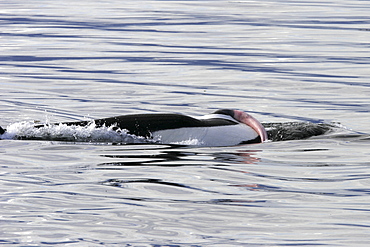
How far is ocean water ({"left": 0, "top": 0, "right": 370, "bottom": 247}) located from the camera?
24.3ft

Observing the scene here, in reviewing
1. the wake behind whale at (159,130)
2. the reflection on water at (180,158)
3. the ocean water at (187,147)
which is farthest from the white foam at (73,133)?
the reflection on water at (180,158)

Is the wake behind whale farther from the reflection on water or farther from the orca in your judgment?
the reflection on water

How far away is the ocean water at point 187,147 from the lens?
24.3 feet

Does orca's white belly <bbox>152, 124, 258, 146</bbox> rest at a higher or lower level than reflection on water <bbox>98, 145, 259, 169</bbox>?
higher

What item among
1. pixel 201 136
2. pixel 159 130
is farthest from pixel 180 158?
pixel 159 130

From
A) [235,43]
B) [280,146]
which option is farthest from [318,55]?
[280,146]

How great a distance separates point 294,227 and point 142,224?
1264 millimetres

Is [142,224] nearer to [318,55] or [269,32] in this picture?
[318,55]

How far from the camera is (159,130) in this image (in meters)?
11.4

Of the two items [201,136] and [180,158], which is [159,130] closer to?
[201,136]

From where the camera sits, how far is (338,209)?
7930 millimetres

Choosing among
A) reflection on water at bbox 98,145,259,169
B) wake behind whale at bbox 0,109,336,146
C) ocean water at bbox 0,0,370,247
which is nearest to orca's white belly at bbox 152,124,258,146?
wake behind whale at bbox 0,109,336,146

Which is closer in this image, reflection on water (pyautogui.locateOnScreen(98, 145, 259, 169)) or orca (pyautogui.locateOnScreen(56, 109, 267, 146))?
reflection on water (pyautogui.locateOnScreen(98, 145, 259, 169))

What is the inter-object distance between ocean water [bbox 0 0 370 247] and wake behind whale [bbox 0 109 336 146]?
7.7 inches
